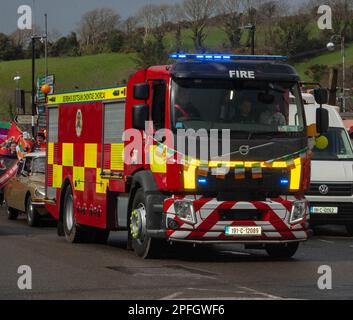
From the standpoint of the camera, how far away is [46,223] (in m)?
25.0

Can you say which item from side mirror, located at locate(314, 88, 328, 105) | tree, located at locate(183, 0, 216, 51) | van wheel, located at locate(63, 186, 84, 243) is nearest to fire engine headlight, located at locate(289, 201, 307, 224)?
side mirror, located at locate(314, 88, 328, 105)

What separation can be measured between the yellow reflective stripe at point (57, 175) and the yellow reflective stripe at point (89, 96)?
127 centimetres

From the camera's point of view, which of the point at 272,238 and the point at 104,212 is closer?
the point at 272,238

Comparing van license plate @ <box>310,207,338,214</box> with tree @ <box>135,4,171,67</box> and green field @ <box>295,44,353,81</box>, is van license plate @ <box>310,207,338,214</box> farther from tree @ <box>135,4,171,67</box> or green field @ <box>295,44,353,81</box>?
green field @ <box>295,44,353,81</box>

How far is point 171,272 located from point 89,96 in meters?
5.31

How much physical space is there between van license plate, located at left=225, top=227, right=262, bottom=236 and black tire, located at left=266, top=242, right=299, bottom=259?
1.23 metres

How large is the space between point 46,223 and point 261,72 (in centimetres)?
1131

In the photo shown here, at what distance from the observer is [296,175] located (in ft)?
49.3

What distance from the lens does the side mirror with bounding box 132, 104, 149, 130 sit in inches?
586

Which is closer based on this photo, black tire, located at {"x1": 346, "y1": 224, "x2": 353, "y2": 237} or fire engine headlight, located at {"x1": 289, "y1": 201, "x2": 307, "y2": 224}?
fire engine headlight, located at {"x1": 289, "y1": 201, "x2": 307, "y2": 224}
